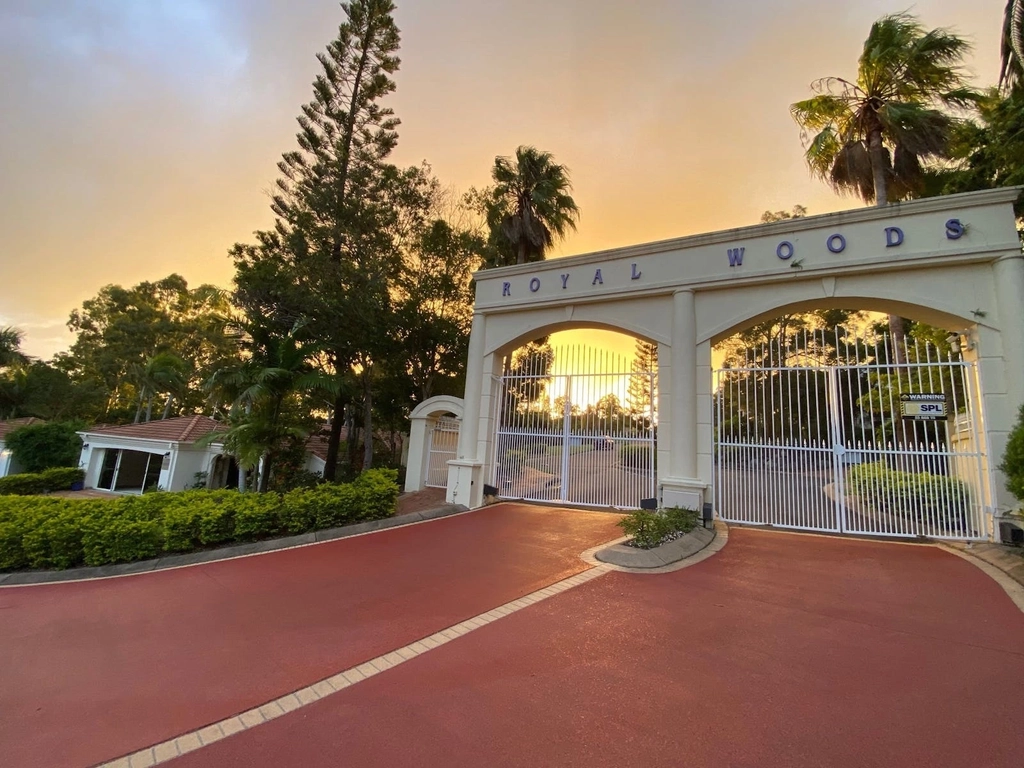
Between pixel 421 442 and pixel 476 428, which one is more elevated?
pixel 476 428

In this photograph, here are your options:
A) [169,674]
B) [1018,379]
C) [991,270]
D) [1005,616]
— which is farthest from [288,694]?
[991,270]

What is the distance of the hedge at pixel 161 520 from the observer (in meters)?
6.41

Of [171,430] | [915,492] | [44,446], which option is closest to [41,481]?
[44,446]

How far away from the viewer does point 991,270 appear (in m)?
6.50

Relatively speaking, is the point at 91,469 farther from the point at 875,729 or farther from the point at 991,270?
the point at 991,270

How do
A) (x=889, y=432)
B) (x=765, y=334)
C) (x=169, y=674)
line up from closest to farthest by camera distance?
(x=169, y=674), (x=889, y=432), (x=765, y=334)

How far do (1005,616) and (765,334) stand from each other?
56.7ft

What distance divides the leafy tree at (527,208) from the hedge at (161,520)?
396 inches

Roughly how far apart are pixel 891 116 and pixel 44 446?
3453 centimetres

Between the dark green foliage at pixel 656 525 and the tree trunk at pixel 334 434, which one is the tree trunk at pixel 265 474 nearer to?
the tree trunk at pixel 334 434

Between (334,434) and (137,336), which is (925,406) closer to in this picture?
(334,434)

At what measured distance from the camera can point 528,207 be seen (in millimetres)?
15758

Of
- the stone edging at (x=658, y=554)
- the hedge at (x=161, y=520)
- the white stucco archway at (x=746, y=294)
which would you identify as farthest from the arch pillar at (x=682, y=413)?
the hedge at (x=161, y=520)

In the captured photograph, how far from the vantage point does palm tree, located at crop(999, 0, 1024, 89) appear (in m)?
8.17
